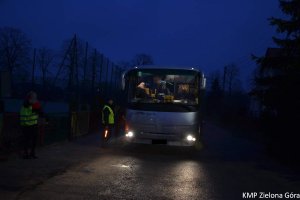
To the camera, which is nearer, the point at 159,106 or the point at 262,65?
the point at 159,106

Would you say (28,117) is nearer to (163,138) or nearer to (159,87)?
(163,138)

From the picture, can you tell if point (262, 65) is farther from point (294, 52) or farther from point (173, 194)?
point (173, 194)

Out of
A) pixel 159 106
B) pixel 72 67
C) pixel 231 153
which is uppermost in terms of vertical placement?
pixel 72 67

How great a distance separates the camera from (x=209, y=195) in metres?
9.73

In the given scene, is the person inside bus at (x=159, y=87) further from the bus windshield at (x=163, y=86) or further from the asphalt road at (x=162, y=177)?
the asphalt road at (x=162, y=177)

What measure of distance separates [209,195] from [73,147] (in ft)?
30.2

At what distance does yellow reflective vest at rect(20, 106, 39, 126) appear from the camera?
46.0 feet

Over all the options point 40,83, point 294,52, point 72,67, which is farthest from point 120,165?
point 40,83

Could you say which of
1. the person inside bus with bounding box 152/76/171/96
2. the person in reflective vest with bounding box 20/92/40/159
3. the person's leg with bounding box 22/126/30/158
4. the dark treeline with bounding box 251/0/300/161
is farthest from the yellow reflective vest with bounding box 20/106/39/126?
the dark treeline with bounding box 251/0/300/161

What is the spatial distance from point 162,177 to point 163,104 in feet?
19.4

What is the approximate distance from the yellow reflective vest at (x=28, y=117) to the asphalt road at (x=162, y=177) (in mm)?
1756

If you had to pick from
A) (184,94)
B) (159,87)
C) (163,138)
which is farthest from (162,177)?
(159,87)

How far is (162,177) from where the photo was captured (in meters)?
11.8

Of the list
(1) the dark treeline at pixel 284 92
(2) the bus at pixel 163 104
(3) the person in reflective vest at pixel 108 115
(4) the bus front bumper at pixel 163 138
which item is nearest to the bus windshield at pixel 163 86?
(2) the bus at pixel 163 104
